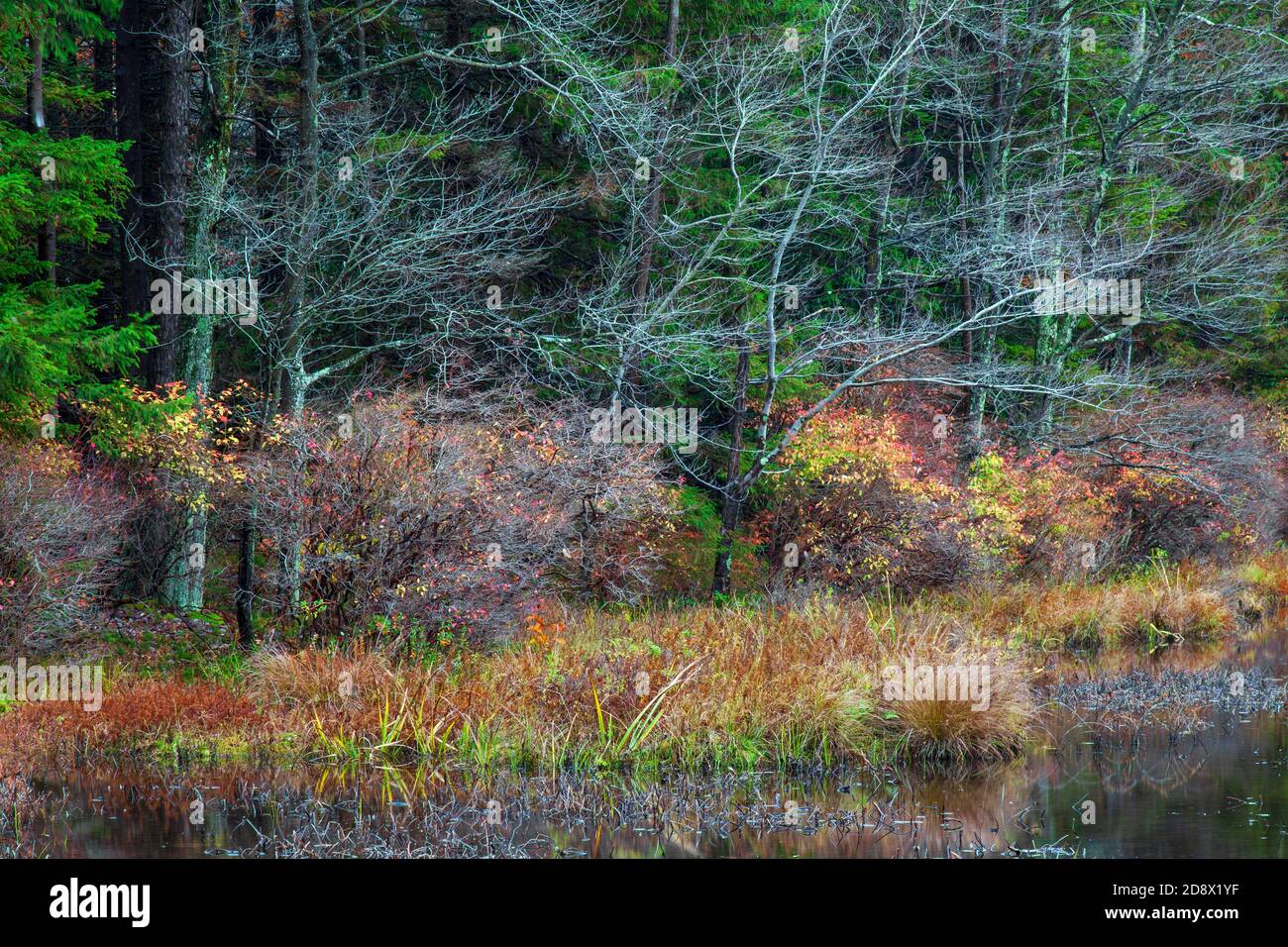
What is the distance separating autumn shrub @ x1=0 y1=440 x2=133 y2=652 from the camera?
410 inches

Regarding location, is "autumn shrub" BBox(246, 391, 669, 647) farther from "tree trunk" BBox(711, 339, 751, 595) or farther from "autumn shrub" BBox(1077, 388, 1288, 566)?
"autumn shrub" BBox(1077, 388, 1288, 566)

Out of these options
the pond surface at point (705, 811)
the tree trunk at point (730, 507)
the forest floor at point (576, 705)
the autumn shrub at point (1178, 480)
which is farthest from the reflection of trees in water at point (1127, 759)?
the autumn shrub at point (1178, 480)

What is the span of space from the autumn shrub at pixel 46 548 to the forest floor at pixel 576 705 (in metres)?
0.68

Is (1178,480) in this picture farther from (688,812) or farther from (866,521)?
(688,812)

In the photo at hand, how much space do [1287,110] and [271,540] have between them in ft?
98.8

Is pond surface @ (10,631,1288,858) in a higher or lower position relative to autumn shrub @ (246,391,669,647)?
lower

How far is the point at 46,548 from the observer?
35.3 ft

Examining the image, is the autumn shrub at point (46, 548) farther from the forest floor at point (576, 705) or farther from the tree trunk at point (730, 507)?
the tree trunk at point (730, 507)

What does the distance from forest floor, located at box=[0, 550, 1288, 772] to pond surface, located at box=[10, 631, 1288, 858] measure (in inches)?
11.6

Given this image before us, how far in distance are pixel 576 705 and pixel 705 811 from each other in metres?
1.84

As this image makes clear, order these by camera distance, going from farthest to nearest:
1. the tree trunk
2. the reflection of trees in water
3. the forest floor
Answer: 1. the tree trunk
2. the forest floor
3. the reflection of trees in water

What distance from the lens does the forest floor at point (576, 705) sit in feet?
31.3

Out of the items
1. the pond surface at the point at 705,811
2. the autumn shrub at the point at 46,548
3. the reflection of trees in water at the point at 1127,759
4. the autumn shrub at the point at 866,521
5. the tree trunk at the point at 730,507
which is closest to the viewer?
the pond surface at the point at 705,811

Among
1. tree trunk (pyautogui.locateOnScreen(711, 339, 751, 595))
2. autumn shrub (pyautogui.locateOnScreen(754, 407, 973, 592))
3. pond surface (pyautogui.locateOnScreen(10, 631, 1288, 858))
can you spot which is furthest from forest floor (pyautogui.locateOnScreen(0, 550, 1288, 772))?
tree trunk (pyautogui.locateOnScreen(711, 339, 751, 595))
